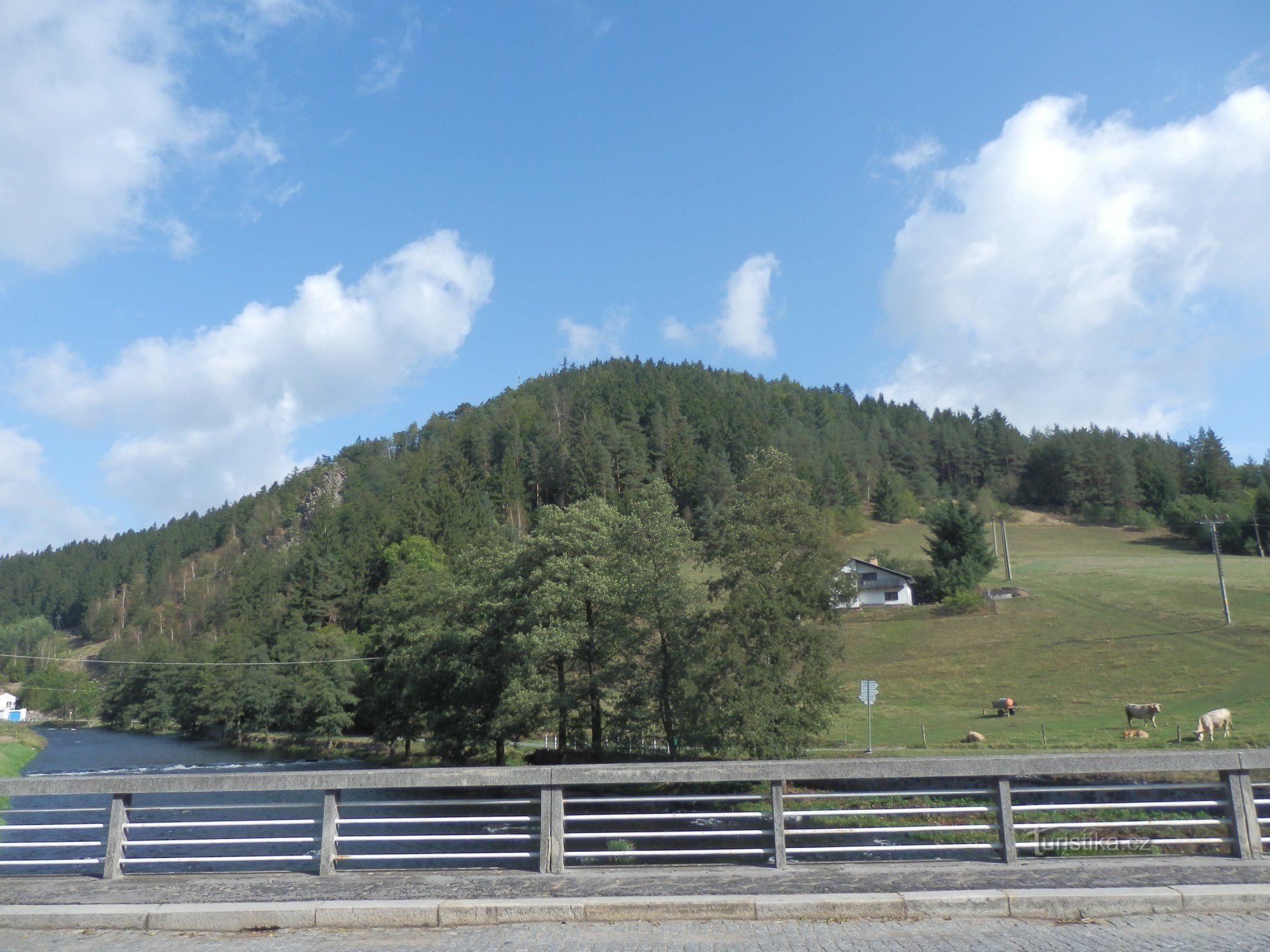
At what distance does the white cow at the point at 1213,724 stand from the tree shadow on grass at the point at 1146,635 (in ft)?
90.3

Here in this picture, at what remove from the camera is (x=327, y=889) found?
8250 mm

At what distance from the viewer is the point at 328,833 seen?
8758 millimetres

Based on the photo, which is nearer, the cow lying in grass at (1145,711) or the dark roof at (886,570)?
the cow lying in grass at (1145,711)

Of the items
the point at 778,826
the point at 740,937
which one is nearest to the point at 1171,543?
the point at 778,826

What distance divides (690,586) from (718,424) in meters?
95.2

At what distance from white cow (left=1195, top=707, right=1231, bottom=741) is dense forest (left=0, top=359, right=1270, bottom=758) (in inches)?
586

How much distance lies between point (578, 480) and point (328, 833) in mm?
105008

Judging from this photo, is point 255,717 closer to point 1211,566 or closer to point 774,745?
point 774,745

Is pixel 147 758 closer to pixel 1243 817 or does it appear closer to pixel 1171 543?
pixel 1243 817

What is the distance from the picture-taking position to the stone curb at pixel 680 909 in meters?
7.34

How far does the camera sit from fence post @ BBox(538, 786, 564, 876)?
854cm

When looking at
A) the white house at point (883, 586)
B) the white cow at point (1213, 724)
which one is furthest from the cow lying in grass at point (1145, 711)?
the white house at point (883, 586)

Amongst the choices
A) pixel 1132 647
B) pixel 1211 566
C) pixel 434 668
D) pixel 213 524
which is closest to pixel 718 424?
pixel 1211 566

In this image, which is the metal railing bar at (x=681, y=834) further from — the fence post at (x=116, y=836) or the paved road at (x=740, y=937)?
the fence post at (x=116, y=836)
